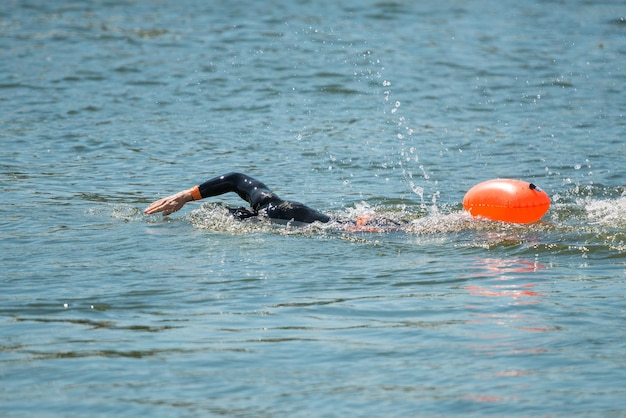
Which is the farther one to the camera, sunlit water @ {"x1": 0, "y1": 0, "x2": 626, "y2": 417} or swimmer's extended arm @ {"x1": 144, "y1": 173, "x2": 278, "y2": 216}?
swimmer's extended arm @ {"x1": 144, "y1": 173, "x2": 278, "y2": 216}

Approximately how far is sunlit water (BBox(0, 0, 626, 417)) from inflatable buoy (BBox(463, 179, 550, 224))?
5.8 inches

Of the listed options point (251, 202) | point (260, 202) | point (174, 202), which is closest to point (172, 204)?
point (174, 202)

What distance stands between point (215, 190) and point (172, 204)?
487 mm

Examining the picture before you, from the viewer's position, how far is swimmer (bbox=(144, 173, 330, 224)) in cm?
1070

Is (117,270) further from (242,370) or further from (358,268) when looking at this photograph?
(242,370)

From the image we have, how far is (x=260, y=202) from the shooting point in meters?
10.7

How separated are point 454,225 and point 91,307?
13.4 ft

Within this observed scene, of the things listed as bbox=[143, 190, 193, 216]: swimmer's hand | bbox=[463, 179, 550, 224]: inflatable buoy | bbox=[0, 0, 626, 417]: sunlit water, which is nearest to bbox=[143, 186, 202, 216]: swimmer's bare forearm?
bbox=[143, 190, 193, 216]: swimmer's hand

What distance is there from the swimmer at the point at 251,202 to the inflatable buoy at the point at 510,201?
5.24 ft

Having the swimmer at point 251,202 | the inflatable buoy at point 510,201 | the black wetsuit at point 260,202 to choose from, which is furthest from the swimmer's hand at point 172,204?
the inflatable buoy at point 510,201

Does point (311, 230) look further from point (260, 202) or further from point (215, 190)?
point (215, 190)

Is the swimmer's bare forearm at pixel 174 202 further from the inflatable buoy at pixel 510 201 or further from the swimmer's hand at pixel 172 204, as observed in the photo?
the inflatable buoy at pixel 510 201

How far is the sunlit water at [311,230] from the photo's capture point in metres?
6.78

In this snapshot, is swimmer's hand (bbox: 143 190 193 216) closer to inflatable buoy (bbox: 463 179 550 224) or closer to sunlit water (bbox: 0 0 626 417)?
sunlit water (bbox: 0 0 626 417)
